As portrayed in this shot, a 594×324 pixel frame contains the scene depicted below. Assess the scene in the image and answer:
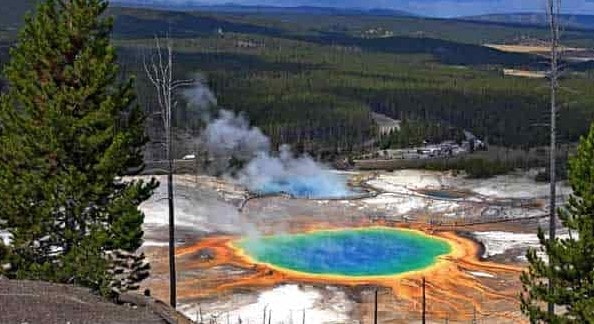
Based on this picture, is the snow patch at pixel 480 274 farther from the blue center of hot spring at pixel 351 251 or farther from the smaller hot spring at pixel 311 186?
the smaller hot spring at pixel 311 186

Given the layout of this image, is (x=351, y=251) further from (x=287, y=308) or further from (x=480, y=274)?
(x=287, y=308)

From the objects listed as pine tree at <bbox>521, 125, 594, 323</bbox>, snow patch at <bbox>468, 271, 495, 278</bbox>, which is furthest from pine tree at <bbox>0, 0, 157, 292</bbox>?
snow patch at <bbox>468, 271, 495, 278</bbox>

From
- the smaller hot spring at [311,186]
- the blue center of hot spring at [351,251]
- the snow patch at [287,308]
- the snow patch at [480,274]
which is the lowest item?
the smaller hot spring at [311,186]

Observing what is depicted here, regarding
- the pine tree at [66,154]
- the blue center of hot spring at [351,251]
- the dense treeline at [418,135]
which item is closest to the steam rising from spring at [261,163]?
the dense treeline at [418,135]

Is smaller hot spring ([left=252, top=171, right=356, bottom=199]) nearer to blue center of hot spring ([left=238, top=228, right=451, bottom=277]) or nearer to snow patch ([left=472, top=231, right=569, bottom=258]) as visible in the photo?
blue center of hot spring ([left=238, top=228, right=451, bottom=277])

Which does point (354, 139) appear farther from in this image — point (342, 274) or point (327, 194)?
point (342, 274)

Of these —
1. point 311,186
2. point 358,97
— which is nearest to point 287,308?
point 311,186
